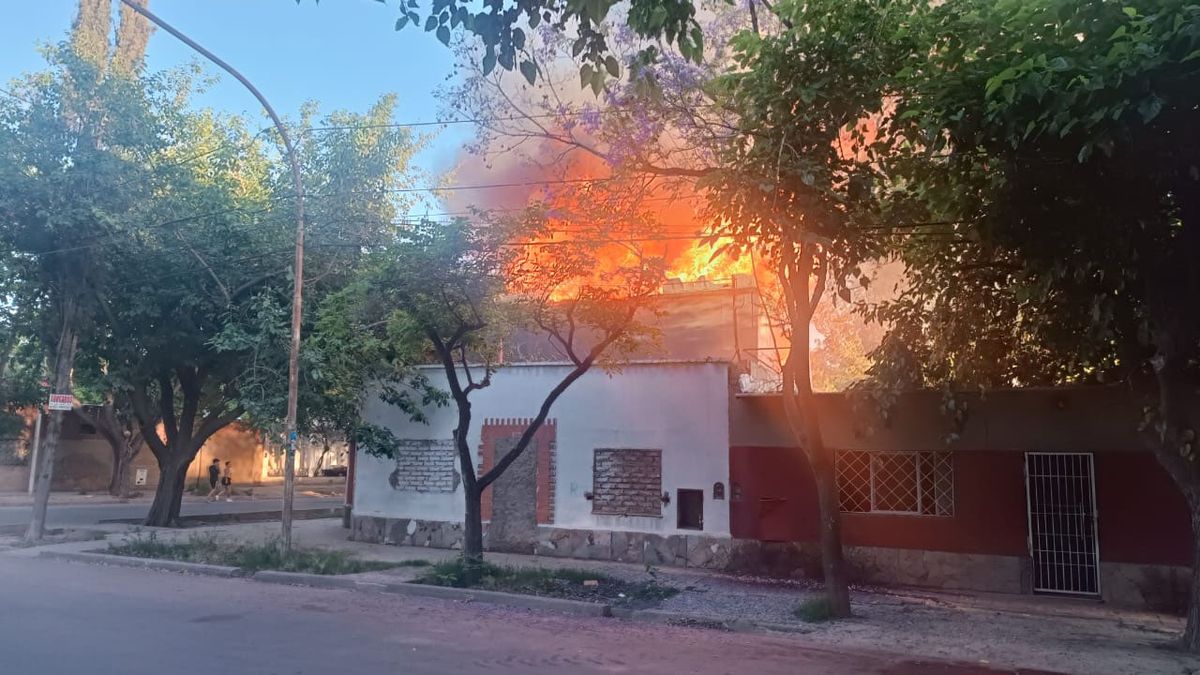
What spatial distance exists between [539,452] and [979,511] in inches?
302

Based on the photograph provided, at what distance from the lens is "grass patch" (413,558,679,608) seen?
451 inches

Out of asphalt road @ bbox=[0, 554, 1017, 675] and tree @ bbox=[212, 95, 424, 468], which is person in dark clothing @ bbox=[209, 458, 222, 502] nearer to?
tree @ bbox=[212, 95, 424, 468]

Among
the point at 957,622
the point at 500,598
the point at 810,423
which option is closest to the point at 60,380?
the point at 500,598

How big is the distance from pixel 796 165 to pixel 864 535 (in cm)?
664

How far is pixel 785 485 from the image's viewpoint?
13.7 m

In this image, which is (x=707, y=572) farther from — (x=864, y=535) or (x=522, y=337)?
(x=522, y=337)

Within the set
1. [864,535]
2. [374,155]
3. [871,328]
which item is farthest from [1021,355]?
[871,328]

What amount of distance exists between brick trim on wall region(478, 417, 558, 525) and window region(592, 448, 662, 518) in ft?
2.91

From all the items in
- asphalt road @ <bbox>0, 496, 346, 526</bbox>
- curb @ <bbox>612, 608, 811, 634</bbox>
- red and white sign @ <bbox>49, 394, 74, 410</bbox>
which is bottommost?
curb @ <bbox>612, 608, 811, 634</bbox>

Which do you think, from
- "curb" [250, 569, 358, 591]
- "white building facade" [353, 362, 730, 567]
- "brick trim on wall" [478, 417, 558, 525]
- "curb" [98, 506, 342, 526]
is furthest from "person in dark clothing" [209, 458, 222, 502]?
"curb" [250, 569, 358, 591]

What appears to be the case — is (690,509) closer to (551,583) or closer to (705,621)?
(551,583)

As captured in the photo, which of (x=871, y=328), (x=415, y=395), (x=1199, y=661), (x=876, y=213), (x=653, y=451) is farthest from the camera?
(x=871, y=328)

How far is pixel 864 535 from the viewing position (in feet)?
43.0

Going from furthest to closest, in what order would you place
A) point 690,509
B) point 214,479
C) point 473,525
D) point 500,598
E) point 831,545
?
point 214,479 < point 690,509 < point 473,525 < point 500,598 < point 831,545
